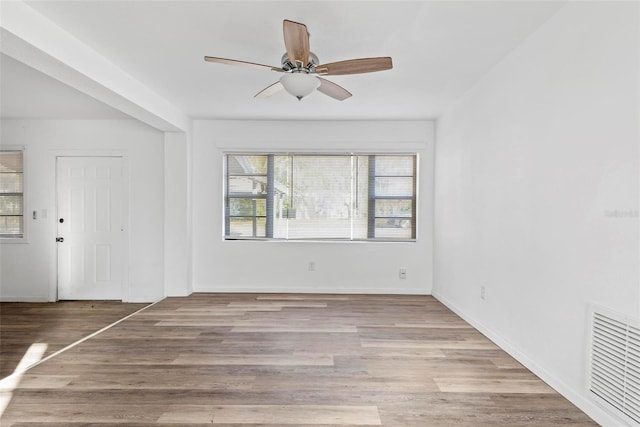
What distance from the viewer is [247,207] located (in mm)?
4820

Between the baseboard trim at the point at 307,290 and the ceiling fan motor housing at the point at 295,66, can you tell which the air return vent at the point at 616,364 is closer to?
the ceiling fan motor housing at the point at 295,66

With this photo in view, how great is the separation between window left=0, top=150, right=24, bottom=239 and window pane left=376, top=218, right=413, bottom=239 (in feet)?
15.9

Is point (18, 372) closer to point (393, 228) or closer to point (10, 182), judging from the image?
point (10, 182)

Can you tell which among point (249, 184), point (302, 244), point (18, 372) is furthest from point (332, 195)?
point (18, 372)

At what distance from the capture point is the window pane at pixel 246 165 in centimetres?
480

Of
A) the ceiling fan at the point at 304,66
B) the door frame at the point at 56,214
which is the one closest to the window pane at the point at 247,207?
the door frame at the point at 56,214

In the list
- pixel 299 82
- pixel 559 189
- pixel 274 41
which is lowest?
pixel 559 189

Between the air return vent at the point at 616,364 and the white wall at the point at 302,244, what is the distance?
9.31 ft

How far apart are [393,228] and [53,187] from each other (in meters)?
4.61

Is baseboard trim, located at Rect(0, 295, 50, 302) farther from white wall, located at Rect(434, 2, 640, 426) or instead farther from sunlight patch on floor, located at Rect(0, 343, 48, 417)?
white wall, located at Rect(434, 2, 640, 426)

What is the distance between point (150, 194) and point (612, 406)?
192 inches

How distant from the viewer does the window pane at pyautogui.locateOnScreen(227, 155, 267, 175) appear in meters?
4.80

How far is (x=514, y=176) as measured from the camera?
8.82ft

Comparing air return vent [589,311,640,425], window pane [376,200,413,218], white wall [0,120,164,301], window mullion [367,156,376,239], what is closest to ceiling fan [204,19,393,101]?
air return vent [589,311,640,425]
